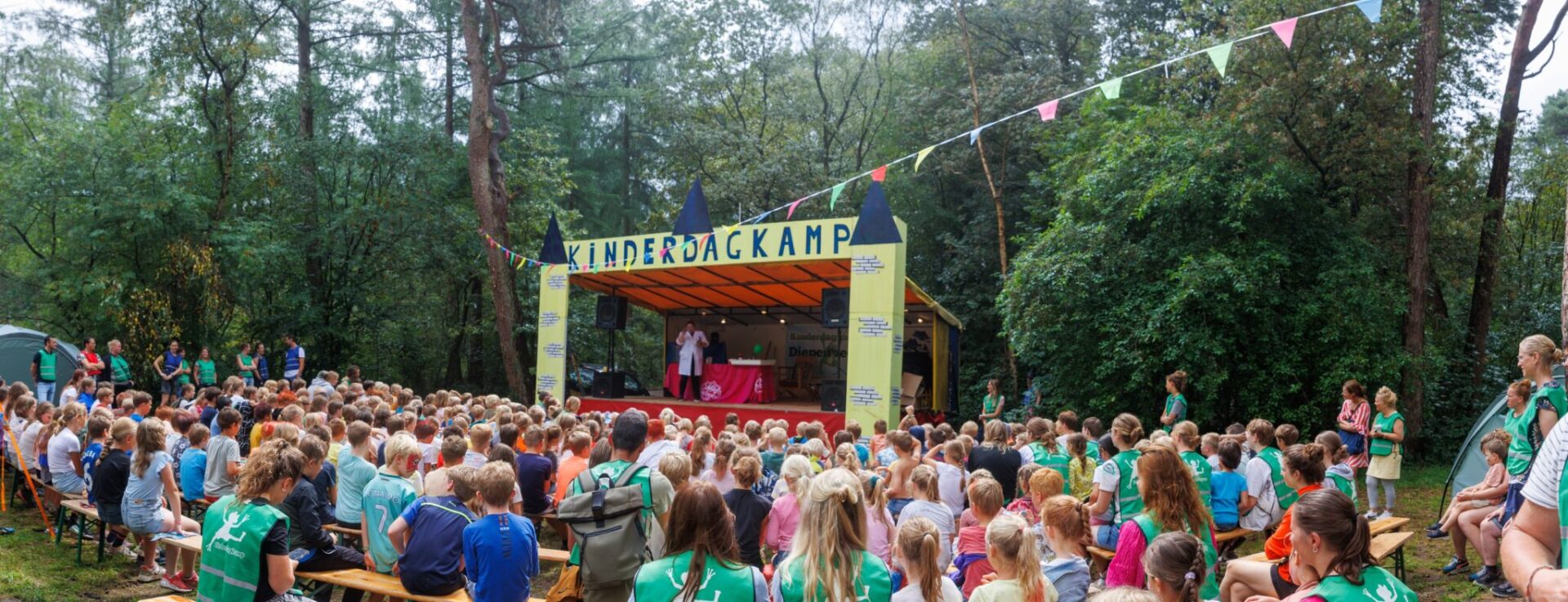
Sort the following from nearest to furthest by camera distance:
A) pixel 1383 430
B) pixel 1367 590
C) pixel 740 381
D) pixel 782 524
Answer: pixel 1367 590, pixel 782 524, pixel 1383 430, pixel 740 381

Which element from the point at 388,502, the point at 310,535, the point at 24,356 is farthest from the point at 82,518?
the point at 24,356

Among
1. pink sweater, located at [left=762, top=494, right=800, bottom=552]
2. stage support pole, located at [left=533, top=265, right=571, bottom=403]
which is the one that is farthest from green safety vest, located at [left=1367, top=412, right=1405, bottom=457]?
stage support pole, located at [left=533, top=265, right=571, bottom=403]

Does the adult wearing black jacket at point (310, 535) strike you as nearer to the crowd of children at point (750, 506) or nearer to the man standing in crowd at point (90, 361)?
the crowd of children at point (750, 506)

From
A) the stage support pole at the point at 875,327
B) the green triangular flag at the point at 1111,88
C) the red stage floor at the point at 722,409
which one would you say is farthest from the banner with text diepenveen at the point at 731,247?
the green triangular flag at the point at 1111,88

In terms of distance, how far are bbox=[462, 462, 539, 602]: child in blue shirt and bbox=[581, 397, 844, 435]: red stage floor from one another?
9.60 metres

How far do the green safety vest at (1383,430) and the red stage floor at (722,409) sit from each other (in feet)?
21.7

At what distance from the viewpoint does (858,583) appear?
3092 mm

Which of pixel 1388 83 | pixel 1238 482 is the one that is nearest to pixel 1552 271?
pixel 1388 83

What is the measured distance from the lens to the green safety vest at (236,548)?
142 inches

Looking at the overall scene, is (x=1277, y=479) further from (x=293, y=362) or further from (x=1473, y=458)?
(x=293, y=362)

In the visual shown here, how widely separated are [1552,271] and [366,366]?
2584cm

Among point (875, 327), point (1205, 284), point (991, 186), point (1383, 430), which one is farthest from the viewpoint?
point (991, 186)

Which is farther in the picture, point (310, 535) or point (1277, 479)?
point (1277, 479)

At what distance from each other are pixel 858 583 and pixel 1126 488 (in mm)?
2855
